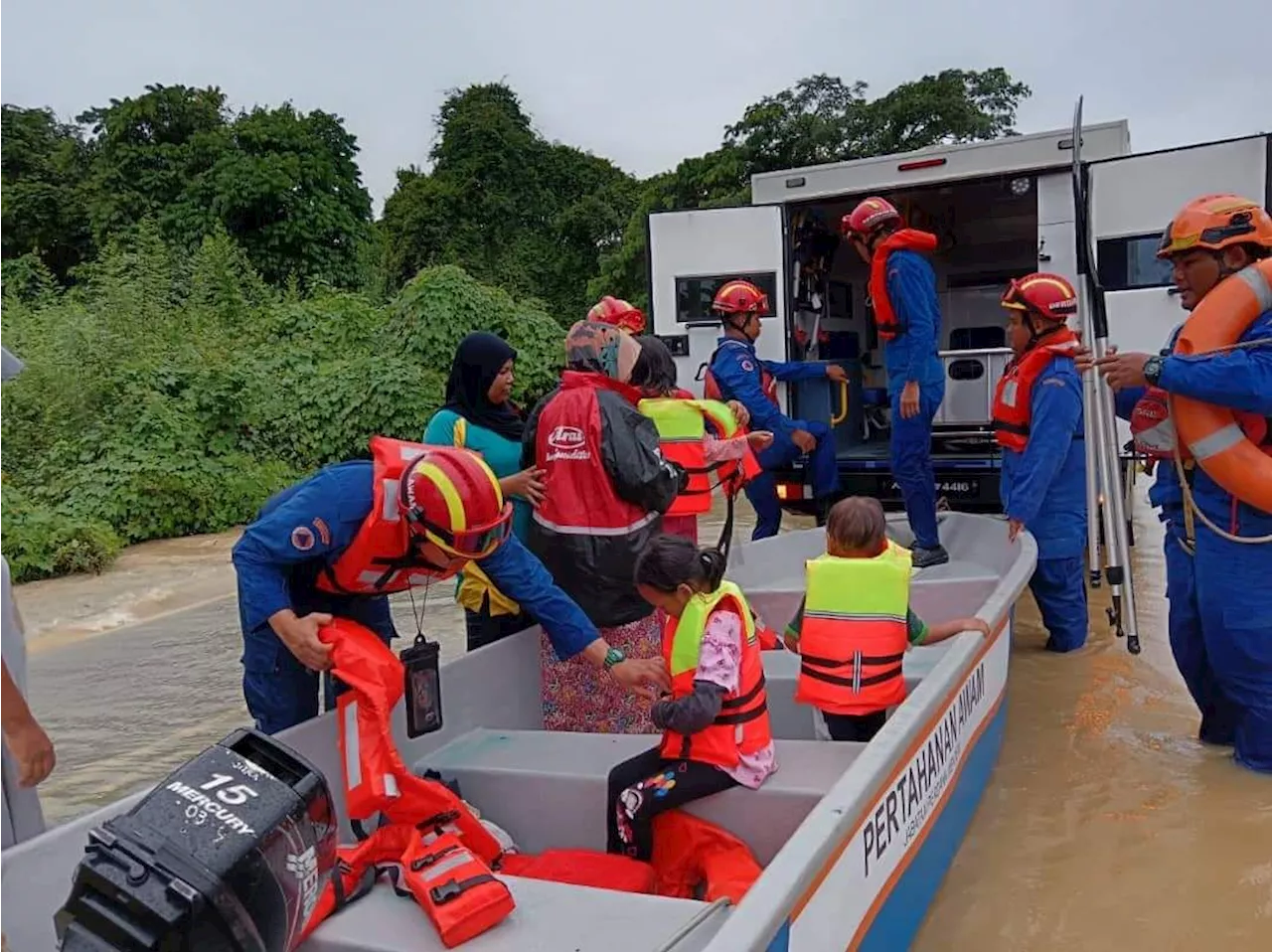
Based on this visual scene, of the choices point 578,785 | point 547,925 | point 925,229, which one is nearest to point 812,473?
point 925,229

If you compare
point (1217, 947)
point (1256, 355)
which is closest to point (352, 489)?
point (1217, 947)

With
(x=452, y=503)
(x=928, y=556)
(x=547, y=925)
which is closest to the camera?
(x=547, y=925)

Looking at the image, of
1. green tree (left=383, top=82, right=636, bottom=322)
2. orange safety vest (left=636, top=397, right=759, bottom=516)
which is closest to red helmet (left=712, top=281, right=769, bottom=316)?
orange safety vest (left=636, top=397, right=759, bottom=516)

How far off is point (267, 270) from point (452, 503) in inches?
733

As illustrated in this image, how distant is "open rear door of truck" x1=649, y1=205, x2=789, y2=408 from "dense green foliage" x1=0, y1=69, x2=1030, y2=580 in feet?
18.9

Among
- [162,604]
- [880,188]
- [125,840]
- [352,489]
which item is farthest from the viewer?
[162,604]

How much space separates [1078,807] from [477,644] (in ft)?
6.87

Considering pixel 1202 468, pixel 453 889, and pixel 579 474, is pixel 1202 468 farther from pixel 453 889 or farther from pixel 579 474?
pixel 453 889

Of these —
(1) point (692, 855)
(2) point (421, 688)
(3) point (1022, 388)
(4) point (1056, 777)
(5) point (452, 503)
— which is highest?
(3) point (1022, 388)

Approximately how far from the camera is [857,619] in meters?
2.99

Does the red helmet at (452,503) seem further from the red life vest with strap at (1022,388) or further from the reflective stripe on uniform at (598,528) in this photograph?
the red life vest with strap at (1022,388)

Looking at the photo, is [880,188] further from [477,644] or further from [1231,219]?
[477,644]

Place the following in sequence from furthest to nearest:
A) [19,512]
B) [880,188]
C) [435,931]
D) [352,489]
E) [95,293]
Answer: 1. [95,293]
2. [19,512]
3. [880,188]
4. [352,489]
5. [435,931]

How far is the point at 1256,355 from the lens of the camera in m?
3.15
